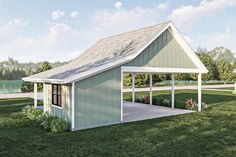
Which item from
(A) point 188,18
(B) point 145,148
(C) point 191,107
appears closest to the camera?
(B) point 145,148

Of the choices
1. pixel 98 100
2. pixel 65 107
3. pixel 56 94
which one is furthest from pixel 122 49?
pixel 65 107

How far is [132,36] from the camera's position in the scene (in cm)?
1472

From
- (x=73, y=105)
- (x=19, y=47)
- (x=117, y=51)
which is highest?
(x=19, y=47)

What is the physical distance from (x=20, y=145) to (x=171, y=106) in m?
12.1

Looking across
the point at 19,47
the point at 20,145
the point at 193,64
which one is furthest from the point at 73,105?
the point at 19,47

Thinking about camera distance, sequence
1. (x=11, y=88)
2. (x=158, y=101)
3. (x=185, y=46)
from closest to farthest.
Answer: (x=185, y=46) → (x=158, y=101) → (x=11, y=88)

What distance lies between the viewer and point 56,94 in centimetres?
1229

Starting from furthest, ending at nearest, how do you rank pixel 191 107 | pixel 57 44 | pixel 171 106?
1. pixel 57 44
2. pixel 171 106
3. pixel 191 107

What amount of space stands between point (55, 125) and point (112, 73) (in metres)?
3.73

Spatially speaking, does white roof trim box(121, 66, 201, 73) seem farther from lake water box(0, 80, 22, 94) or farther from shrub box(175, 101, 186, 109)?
lake water box(0, 80, 22, 94)

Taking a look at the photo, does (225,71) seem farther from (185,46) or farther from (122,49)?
(122,49)

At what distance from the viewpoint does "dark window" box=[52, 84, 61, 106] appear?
1195 centimetres

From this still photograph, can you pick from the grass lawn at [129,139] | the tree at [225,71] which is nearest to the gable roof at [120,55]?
the grass lawn at [129,139]

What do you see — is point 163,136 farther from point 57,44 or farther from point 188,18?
point 57,44
